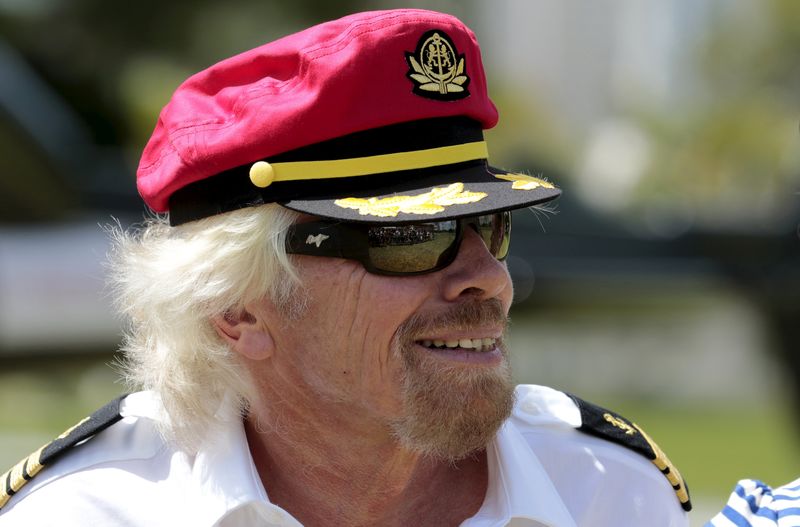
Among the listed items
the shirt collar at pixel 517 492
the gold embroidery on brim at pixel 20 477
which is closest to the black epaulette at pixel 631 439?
the shirt collar at pixel 517 492

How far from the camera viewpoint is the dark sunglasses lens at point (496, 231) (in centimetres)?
245

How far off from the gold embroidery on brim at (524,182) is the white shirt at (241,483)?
54cm

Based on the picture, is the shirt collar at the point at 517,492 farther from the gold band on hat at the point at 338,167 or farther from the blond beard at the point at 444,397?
the gold band on hat at the point at 338,167

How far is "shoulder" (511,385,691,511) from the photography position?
2584 mm

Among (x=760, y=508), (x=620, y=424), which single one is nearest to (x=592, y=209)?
(x=620, y=424)

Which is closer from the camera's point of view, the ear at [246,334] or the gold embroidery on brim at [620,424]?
the ear at [246,334]

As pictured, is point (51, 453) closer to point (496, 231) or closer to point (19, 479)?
point (19, 479)

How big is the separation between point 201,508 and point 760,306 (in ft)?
24.1

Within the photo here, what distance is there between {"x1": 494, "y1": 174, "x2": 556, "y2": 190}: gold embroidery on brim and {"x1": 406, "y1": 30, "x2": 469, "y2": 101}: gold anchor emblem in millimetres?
203

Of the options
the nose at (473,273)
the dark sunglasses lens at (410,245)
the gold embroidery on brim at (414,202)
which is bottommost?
the nose at (473,273)

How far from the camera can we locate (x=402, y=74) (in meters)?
2.37

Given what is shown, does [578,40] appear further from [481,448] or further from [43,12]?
[481,448]

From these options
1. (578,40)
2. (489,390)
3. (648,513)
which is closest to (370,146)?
(489,390)

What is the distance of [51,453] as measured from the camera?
249 cm
